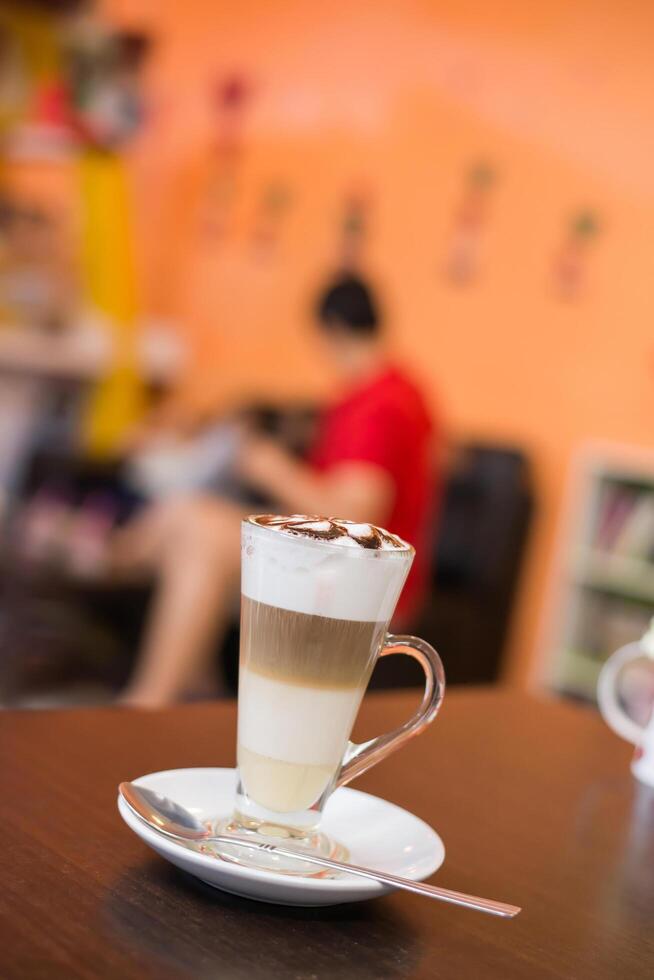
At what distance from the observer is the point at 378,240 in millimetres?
4414

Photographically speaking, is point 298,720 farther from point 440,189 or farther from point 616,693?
point 440,189

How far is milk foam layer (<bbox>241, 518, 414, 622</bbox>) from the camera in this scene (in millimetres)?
633

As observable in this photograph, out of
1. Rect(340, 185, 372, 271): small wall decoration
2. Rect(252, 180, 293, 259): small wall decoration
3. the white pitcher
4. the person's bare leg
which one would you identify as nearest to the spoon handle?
the white pitcher

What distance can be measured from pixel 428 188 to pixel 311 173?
2.12ft

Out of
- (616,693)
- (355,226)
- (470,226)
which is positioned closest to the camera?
(616,693)

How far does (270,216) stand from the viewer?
4.87m

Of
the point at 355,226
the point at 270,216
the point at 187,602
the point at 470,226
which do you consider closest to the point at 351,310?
the point at 187,602

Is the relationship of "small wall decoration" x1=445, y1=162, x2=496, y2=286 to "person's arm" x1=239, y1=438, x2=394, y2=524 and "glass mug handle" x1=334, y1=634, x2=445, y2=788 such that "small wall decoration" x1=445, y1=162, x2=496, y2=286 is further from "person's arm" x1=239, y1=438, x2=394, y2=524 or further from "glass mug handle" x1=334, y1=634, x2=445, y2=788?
"glass mug handle" x1=334, y1=634, x2=445, y2=788

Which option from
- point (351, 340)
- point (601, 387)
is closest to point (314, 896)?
point (351, 340)

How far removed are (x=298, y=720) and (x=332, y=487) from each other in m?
2.08

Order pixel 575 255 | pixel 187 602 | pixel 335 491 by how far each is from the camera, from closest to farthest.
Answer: pixel 335 491 → pixel 187 602 → pixel 575 255

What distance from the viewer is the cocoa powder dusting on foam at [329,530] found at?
642mm

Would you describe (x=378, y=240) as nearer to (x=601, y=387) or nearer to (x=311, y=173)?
(x=311, y=173)

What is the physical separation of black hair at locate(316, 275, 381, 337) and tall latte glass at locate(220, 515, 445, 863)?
223 centimetres
